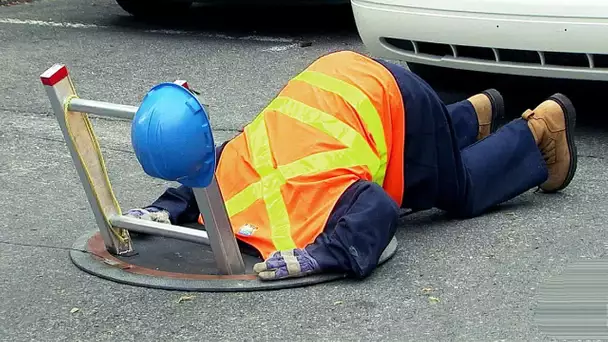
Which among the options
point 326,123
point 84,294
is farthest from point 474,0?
point 84,294

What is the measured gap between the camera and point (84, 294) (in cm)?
356

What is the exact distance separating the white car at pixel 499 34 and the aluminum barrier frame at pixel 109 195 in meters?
2.04

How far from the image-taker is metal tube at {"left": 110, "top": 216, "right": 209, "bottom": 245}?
3633mm

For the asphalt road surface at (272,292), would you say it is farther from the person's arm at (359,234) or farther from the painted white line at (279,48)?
the painted white line at (279,48)

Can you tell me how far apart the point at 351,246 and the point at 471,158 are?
0.83m

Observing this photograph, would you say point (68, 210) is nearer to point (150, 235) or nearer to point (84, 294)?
point (150, 235)

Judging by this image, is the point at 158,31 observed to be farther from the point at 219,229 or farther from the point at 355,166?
the point at 219,229

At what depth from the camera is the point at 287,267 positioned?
3.53 metres

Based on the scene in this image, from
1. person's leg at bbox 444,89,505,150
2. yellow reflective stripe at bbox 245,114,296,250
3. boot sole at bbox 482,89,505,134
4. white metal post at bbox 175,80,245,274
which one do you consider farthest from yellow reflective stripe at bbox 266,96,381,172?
boot sole at bbox 482,89,505,134

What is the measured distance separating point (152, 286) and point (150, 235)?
44 cm

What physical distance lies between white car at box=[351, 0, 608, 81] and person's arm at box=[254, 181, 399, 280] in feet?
5.64

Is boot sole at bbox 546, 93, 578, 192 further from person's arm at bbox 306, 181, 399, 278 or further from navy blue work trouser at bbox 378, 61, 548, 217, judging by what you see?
person's arm at bbox 306, 181, 399, 278

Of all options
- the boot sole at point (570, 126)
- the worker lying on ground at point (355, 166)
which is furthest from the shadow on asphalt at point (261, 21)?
the worker lying on ground at point (355, 166)

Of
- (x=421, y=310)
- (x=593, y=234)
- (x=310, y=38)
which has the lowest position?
(x=310, y=38)
